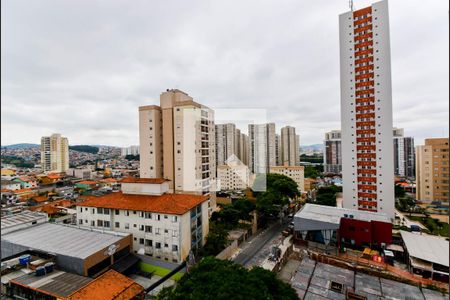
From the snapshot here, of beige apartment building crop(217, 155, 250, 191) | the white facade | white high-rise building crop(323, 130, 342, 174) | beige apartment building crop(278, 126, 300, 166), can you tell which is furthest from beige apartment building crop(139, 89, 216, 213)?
the white facade

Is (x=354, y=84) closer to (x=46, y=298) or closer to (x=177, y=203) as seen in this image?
(x=177, y=203)

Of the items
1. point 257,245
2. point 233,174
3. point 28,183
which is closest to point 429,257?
point 257,245

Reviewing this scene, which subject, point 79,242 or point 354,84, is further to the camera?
point 354,84

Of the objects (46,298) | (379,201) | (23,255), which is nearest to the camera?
(46,298)

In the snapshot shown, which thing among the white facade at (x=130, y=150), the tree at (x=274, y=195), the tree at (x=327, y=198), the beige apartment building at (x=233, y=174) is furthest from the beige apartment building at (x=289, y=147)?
the white facade at (x=130, y=150)

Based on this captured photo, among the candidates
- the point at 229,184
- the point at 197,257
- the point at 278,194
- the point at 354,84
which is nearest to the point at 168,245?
the point at 197,257

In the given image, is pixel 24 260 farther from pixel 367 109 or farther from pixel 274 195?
pixel 367 109

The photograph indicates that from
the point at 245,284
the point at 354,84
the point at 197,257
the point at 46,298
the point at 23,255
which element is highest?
the point at 354,84
